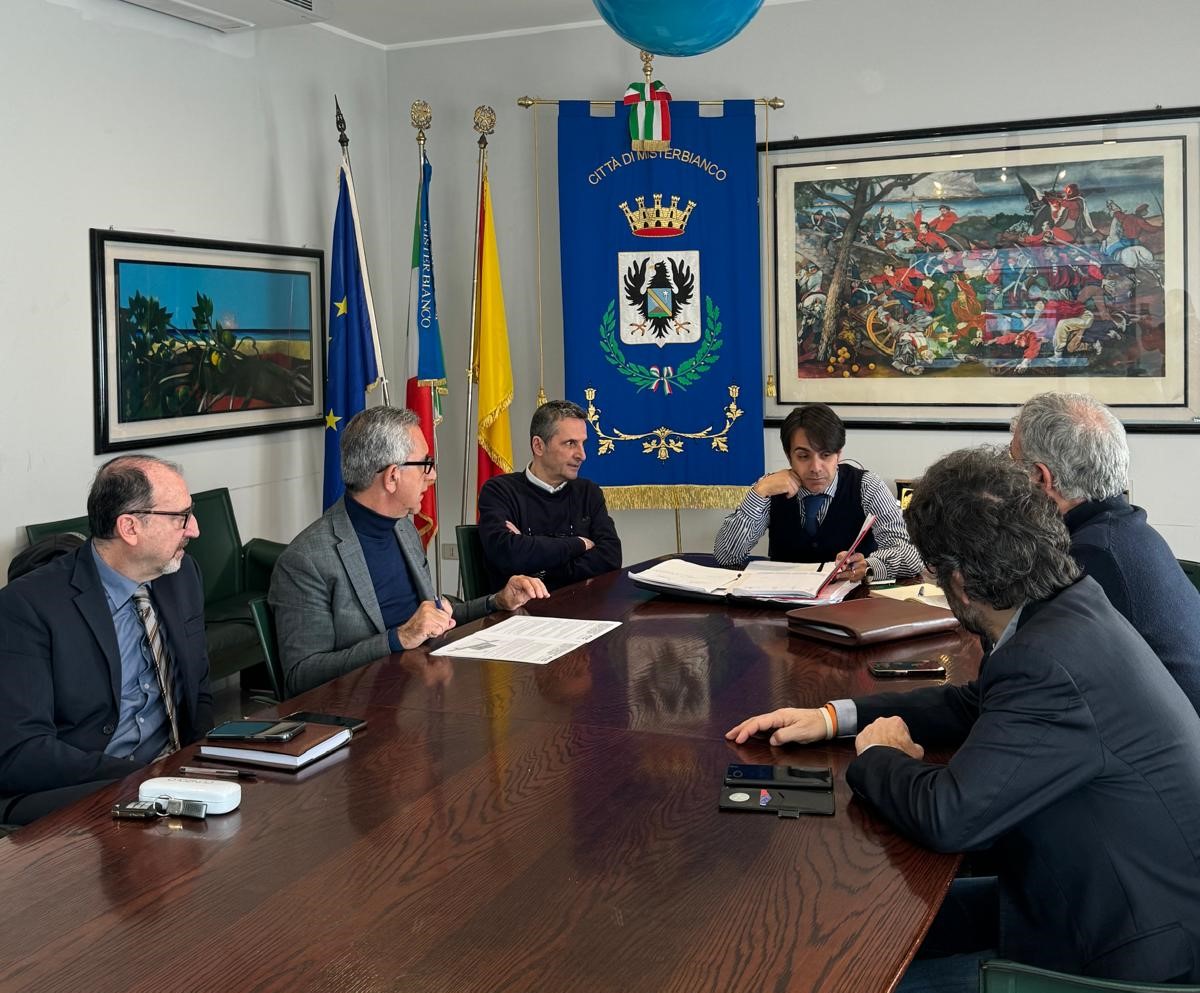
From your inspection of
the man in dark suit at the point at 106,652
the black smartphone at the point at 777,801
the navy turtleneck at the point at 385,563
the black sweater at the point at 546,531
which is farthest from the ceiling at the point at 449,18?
the black smartphone at the point at 777,801

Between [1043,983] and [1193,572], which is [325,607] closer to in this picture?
[1043,983]

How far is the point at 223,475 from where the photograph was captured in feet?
17.8

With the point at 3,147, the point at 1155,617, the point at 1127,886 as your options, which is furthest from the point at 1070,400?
the point at 3,147

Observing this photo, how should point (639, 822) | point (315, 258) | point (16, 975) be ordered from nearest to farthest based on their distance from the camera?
point (16, 975)
point (639, 822)
point (315, 258)

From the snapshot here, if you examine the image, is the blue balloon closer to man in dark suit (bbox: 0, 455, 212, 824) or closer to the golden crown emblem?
man in dark suit (bbox: 0, 455, 212, 824)

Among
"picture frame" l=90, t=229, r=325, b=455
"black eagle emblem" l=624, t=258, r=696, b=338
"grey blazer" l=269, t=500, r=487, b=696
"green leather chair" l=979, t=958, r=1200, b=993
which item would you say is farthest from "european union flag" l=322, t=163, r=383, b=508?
"green leather chair" l=979, t=958, r=1200, b=993

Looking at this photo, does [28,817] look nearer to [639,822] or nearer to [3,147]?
[639,822]

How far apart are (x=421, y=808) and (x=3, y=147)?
346cm

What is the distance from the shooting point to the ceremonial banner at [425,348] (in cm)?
585

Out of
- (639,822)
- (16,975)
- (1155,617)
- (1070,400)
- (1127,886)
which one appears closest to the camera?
(16,975)

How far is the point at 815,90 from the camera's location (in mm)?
5594

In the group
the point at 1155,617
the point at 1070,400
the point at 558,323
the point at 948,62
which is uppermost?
the point at 948,62

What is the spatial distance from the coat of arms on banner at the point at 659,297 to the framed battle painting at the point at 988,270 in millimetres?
384

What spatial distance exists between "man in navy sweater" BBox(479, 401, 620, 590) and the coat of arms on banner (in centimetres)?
146
